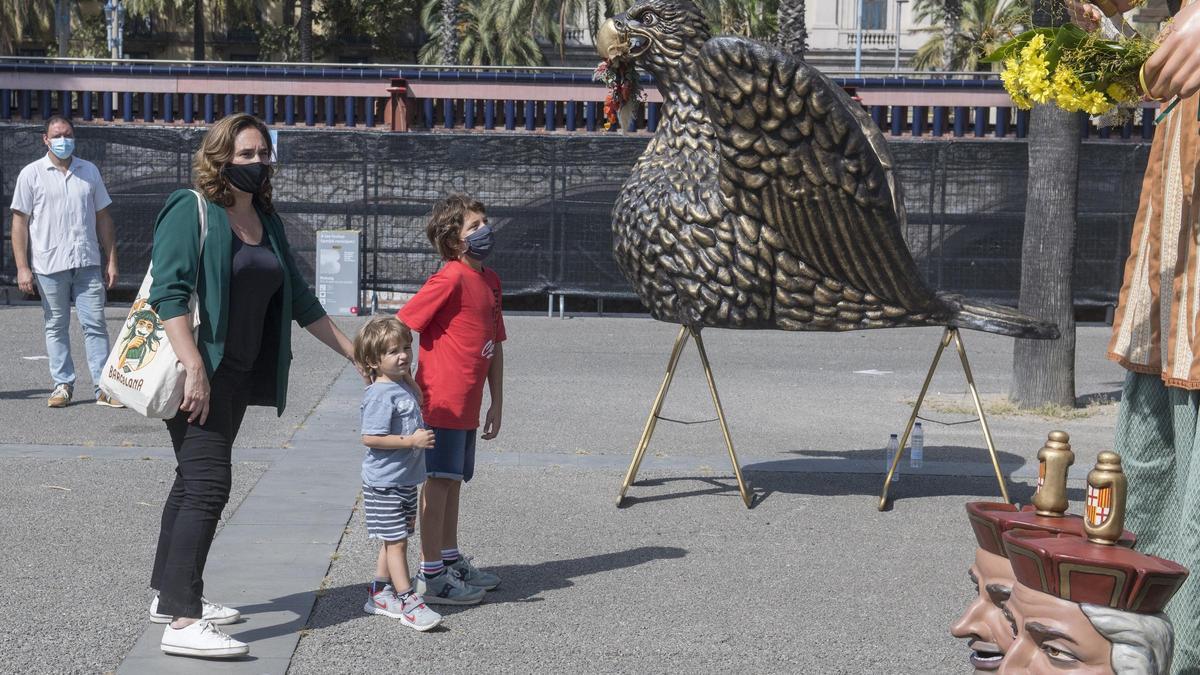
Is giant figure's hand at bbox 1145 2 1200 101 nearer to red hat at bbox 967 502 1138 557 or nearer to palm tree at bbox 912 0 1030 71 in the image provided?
red hat at bbox 967 502 1138 557

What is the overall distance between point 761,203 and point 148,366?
338 centimetres

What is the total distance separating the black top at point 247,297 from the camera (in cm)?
515

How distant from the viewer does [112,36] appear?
1657 inches

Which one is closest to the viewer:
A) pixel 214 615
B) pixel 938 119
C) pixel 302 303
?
pixel 214 615

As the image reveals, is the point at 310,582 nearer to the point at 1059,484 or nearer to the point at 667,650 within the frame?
the point at 667,650

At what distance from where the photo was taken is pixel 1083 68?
12.7ft

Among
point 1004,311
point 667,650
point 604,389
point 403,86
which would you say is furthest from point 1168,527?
point 403,86

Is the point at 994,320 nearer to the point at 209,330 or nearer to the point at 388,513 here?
the point at 388,513

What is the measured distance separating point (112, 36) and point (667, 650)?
4097 cm

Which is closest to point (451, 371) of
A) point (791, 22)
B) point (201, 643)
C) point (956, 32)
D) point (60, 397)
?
point (201, 643)

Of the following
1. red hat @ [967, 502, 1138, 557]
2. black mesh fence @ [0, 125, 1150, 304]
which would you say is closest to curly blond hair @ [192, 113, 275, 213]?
red hat @ [967, 502, 1138, 557]

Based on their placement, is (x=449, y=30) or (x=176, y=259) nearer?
(x=176, y=259)

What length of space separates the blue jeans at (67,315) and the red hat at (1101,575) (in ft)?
27.5

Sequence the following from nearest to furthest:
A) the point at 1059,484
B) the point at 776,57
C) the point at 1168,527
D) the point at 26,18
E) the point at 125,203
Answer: the point at 1059,484, the point at 1168,527, the point at 776,57, the point at 125,203, the point at 26,18
